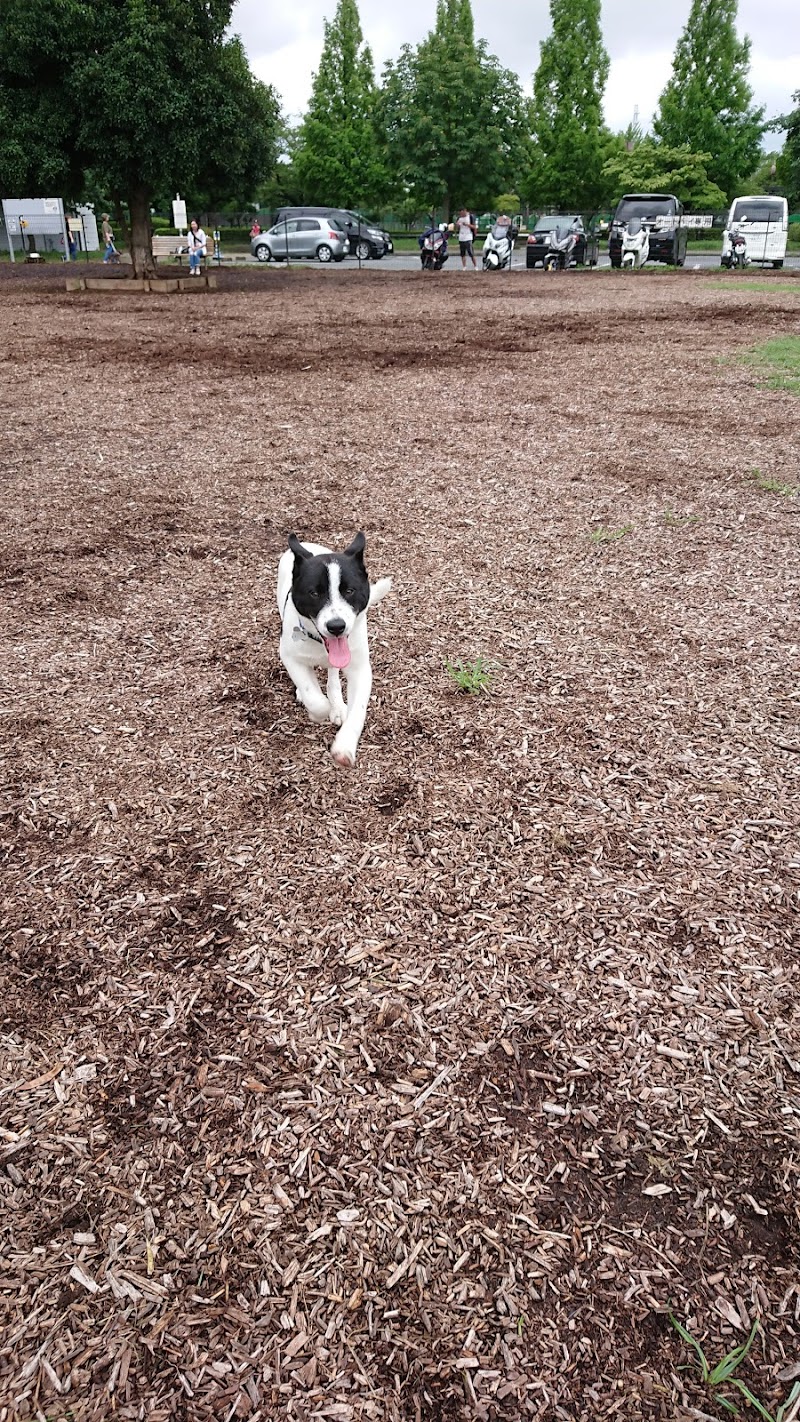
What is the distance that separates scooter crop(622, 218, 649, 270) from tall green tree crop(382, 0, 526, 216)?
20.7 metres

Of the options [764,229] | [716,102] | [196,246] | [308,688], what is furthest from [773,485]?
[716,102]

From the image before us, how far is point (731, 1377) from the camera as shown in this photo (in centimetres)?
157

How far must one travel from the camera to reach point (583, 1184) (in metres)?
1.90

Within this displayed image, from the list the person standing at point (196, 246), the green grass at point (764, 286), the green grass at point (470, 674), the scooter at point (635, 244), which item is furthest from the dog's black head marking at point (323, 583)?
the scooter at point (635, 244)

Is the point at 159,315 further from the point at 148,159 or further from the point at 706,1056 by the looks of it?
the point at 706,1056

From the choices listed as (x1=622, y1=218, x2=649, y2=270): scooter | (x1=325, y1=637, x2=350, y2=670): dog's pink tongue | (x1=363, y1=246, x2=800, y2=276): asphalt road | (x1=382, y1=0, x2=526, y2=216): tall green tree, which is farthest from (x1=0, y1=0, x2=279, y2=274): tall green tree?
(x1=382, y1=0, x2=526, y2=216): tall green tree

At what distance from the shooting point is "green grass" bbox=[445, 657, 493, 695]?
3.82 m

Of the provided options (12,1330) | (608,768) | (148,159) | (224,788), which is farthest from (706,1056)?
(148,159)

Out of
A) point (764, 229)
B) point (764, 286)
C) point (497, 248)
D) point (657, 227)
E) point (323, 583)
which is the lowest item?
point (323, 583)

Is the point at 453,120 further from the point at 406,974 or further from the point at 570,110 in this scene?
the point at 406,974

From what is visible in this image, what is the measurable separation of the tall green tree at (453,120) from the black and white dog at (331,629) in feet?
158

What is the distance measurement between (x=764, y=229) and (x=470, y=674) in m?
28.9

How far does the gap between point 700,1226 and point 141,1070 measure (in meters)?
1.28

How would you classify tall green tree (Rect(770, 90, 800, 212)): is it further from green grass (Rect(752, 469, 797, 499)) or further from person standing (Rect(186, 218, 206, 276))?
green grass (Rect(752, 469, 797, 499))
